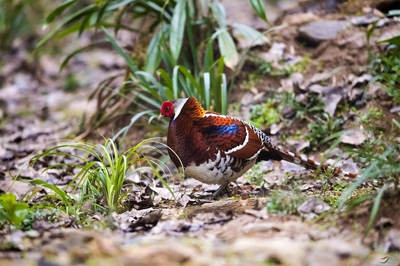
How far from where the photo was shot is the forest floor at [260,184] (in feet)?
8.55

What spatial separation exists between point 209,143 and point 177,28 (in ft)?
6.94

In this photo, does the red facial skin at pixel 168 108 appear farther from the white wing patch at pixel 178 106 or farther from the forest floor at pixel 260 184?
the forest floor at pixel 260 184

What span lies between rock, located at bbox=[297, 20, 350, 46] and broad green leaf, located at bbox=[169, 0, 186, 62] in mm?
1450

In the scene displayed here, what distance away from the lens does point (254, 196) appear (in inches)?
166

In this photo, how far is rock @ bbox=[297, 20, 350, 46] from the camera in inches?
243

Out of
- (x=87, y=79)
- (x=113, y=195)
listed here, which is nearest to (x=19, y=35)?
(x=87, y=79)

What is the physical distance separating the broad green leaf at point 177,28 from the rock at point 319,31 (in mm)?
1450

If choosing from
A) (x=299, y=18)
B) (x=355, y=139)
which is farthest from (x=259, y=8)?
(x=355, y=139)

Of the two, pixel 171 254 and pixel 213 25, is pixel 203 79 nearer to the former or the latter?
pixel 213 25

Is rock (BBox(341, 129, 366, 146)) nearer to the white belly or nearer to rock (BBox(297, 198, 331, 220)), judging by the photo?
the white belly

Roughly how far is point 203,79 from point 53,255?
338 centimetres

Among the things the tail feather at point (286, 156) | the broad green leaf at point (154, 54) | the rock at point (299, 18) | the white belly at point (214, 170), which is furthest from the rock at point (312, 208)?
the rock at point (299, 18)

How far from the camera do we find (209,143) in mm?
4039

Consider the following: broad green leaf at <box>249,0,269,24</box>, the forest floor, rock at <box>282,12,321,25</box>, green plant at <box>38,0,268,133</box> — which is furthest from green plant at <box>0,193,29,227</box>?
rock at <box>282,12,321,25</box>
